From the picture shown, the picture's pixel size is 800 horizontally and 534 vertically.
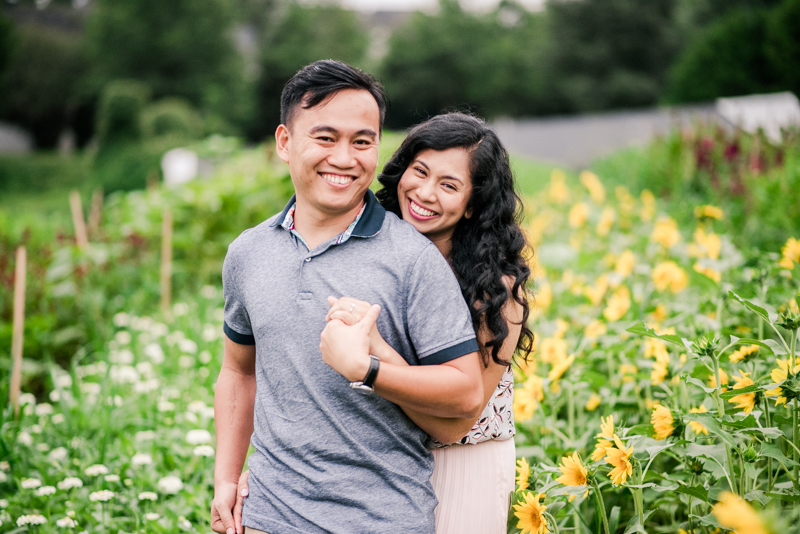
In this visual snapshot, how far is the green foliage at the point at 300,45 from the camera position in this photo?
37.4 m

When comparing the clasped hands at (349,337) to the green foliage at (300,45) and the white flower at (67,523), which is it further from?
the green foliage at (300,45)

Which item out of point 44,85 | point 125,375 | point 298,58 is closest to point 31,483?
point 125,375

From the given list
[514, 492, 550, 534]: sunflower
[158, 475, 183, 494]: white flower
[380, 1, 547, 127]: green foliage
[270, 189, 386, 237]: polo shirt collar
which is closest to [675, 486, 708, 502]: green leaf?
[514, 492, 550, 534]: sunflower

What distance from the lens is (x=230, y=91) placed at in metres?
33.5

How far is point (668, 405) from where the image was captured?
197 centimetres

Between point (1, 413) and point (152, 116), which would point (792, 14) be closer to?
point (1, 413)

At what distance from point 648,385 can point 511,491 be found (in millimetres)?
794

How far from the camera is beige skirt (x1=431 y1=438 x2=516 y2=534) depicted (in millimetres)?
1544

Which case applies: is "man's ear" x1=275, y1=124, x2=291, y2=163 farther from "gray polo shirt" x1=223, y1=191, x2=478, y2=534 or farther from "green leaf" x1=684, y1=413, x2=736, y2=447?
"green leaf" x1=684, y1=413, x2=736, y2=447

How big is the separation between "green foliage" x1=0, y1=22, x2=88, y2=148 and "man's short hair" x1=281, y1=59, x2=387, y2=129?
119ft

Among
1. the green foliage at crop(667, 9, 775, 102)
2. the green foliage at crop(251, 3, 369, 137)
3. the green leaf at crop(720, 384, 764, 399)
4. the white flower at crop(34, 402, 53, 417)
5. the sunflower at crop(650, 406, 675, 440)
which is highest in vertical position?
the green foliage at crop(251, 3, 369, 137)

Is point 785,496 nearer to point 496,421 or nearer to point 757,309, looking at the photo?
point 757,309

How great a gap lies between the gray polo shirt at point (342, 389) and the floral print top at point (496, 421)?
16cm

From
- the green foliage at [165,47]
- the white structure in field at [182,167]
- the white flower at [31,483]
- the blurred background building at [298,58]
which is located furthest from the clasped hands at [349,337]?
the green foliage at [165,47]
